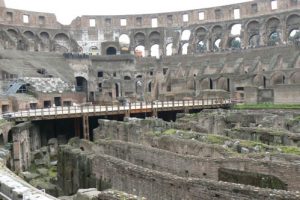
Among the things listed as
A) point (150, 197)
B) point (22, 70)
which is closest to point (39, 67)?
point (22, 70)

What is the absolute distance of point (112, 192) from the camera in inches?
338

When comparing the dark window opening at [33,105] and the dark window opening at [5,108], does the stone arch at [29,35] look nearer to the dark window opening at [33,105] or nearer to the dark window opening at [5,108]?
the dark window opening at [33,105]

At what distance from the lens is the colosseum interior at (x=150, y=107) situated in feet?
37.1

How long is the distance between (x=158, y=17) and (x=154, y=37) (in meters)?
3.62

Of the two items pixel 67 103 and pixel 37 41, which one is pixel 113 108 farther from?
pixel 37 41

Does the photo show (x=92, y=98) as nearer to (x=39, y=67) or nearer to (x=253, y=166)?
(x=39, y=67)

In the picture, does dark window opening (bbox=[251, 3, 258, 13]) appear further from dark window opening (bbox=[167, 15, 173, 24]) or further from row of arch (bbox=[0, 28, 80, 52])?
row of arch (bbox=[0, 28, 80, 52])

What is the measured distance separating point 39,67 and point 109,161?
1450 inches

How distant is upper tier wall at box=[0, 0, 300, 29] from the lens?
5994 cm

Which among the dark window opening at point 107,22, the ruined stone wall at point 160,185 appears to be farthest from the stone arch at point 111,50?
the ruined stone wall at point 160,185

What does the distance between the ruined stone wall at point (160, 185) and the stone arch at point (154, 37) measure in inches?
2036

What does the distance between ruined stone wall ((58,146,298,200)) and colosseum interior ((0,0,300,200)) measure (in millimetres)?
30

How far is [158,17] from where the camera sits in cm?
6719

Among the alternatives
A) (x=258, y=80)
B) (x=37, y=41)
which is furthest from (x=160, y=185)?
(x=37, y=41)
